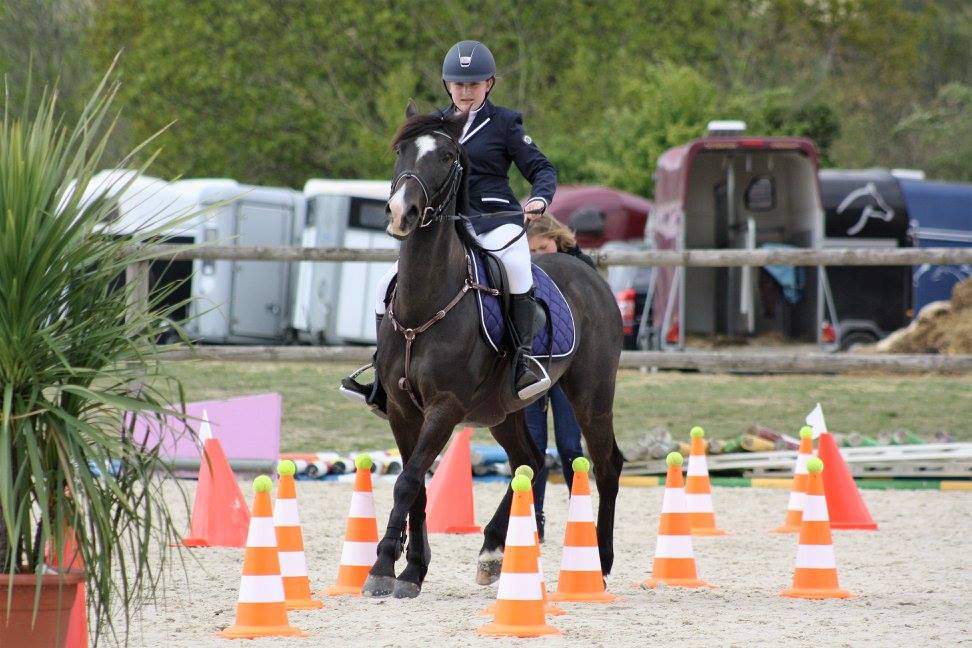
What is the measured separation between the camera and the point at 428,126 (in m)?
6.05

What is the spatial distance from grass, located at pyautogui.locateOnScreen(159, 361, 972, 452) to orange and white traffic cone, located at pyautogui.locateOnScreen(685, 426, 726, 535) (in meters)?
3.43

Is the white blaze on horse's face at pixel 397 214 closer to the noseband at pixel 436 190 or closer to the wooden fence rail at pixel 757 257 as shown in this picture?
the noseband at pixel 436 190

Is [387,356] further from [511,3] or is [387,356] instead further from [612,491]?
[511,3]

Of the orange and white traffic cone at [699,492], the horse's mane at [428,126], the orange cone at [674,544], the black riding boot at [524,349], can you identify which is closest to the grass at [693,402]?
the orange and white traffic cone at [699,492]

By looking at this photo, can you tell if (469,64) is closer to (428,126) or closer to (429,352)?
(428,126)

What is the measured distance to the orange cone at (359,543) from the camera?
625cm

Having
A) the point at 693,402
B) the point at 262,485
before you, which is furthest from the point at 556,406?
the point at 693,402

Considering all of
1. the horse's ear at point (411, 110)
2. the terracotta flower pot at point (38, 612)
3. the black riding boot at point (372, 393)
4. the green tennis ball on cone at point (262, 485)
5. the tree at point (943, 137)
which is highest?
the tree at point (943, 137)

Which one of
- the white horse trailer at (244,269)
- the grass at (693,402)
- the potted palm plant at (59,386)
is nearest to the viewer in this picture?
the potted palm plant at (59,386)

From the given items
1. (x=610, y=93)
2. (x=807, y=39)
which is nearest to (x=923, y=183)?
(x=610, y=93)

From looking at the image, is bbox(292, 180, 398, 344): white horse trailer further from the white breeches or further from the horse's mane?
the horse's mane

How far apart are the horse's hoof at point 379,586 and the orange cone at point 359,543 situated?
202mm

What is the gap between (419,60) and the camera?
108 feet

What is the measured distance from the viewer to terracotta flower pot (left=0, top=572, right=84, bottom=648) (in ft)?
13.6
